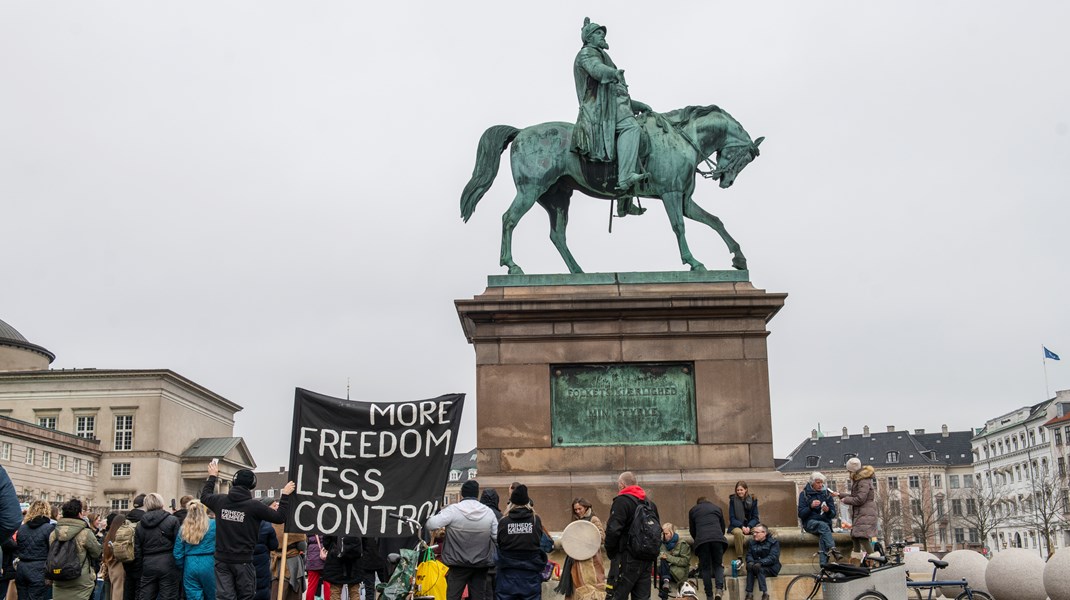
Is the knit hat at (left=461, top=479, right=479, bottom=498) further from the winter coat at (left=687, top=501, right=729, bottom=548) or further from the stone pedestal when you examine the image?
the stone pedestal

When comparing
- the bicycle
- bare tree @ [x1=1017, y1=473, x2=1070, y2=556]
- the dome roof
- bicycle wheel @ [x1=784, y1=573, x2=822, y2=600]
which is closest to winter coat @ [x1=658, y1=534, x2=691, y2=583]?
bicycle wheel @ [x1=784, y1=573, x2=822, y2=600]

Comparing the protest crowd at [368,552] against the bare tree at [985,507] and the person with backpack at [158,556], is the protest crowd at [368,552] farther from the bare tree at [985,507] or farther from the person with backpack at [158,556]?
the bare tree at [985,507]

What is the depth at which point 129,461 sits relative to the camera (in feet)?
312

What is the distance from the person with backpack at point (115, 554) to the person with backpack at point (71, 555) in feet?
1.00

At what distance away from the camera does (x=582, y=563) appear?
1233cm

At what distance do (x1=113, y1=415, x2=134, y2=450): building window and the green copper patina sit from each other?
87180 millimetres

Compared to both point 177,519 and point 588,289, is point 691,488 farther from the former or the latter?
point 177,519

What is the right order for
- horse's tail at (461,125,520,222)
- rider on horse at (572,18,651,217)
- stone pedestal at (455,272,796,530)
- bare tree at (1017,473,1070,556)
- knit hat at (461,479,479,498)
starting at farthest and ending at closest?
bare tree at (1017,473,1070,556) < horse's tail at (461,125,520,222) < rider on horse at (572,18,651,217) < stone pedestal at (455,272,796,530) < knit hat at (461,479,479,498)

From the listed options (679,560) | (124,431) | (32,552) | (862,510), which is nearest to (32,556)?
(32,552)

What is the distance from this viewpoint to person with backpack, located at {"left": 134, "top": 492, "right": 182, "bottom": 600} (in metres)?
12.6

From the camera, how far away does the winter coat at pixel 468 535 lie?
37.6 feet

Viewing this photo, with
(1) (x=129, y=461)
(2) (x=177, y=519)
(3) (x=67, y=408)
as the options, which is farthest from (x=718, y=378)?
(3) (x=67, y=408)

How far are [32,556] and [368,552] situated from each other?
397cm

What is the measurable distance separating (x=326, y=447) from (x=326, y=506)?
620 millimetres
